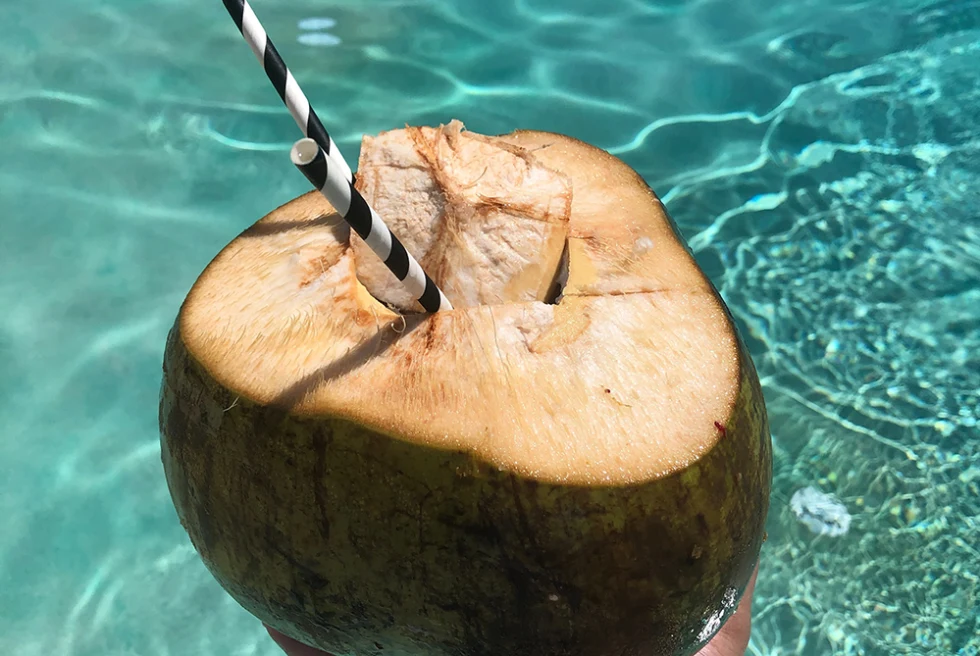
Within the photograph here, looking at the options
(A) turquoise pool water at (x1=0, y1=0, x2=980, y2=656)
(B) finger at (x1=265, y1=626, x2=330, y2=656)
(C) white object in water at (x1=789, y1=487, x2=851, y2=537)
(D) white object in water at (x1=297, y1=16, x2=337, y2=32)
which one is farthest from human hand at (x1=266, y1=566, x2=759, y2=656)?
(D) white object in water at (x1=297, y1=16, x2=337, y2=32)

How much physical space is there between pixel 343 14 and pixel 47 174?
1.74 meters

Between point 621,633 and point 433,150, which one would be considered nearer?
point 621,633

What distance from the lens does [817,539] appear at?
2.86m

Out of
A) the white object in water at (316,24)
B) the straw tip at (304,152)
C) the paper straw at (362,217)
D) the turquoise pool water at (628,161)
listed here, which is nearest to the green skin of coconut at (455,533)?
the paper straw at (362,217)

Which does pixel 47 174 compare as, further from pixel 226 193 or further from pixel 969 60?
pixel 969 60

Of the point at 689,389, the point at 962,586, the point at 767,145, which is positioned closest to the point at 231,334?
the point at 689,389

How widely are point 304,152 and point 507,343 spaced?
54 centimetres

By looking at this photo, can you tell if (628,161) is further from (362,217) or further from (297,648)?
(362,217)

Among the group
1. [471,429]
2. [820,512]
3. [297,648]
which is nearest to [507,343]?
[471,429]

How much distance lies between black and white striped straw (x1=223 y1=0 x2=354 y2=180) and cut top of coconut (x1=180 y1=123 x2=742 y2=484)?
0.16m

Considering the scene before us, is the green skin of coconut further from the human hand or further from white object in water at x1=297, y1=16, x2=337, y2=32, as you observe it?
white object in water at x1=297, y1=16, x2=337, y2=32

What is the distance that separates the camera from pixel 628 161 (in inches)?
151

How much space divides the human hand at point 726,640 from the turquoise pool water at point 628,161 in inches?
23.9

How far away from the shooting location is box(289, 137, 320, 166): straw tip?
96 centimetres
